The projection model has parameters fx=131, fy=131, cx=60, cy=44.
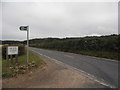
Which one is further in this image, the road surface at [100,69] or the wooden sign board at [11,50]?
the wooden sign board at [11,50]

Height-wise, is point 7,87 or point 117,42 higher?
point 117,42

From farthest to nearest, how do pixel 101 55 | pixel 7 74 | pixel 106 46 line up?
pixel 106 46 < pixel 101 55 < pixel 7 74

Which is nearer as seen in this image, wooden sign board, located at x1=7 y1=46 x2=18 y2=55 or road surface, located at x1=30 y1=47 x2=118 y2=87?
road surface, located at x1=30 y1=47 x2=118 y2=87

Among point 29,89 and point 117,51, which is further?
point 117,51

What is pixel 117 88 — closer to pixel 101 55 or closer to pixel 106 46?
pixel 101 55

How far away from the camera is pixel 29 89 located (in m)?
5.01

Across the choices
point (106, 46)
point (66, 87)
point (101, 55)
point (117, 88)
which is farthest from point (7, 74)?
point (106, 46)

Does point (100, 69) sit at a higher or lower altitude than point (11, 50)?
lower

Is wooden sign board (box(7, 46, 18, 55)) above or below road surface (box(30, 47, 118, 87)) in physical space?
above

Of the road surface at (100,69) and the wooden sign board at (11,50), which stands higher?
the wooden sign board at (11,50)

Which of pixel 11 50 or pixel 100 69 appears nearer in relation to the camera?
pixel 100 69

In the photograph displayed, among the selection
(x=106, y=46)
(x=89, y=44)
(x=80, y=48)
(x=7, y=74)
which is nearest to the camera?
(x=7, y=74)

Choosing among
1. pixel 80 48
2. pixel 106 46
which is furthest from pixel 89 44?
pixel 106 46

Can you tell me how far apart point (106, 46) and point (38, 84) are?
15.1 metres
